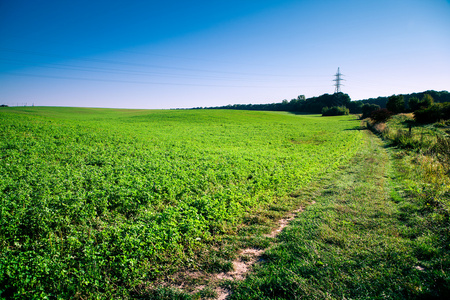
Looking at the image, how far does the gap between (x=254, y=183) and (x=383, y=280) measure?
21.4 ft

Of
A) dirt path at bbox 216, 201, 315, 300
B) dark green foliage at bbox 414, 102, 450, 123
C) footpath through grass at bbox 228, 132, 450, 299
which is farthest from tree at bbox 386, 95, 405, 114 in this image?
dirt path at bbox 216, 201, 315, 300

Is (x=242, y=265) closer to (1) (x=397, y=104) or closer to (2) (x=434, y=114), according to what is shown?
(2) (x=434, y=114)

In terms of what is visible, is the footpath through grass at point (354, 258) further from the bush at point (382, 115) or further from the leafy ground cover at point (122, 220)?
the bush at point (382, 115)

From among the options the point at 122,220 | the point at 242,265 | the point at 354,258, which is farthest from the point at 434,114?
the point at 122,220

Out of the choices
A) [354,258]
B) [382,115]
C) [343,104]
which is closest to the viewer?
[354,258]

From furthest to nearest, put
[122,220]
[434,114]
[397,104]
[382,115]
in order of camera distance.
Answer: [397,104], [382,115], [434,114], [122,220]

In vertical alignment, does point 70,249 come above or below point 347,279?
above

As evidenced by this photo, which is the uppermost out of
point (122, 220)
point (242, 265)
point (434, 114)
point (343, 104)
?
point (343, 104)

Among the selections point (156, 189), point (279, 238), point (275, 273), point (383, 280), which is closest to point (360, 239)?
point (383, 280)

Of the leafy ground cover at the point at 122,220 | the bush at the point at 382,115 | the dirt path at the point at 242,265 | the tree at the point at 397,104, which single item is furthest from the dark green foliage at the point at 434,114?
the dirt path at the point at 242,265

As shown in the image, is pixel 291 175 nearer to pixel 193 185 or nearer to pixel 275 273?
pixel 193 185

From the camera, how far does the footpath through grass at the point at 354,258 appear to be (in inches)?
174

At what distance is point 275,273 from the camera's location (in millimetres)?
4949

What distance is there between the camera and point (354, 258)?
5.45 meters
